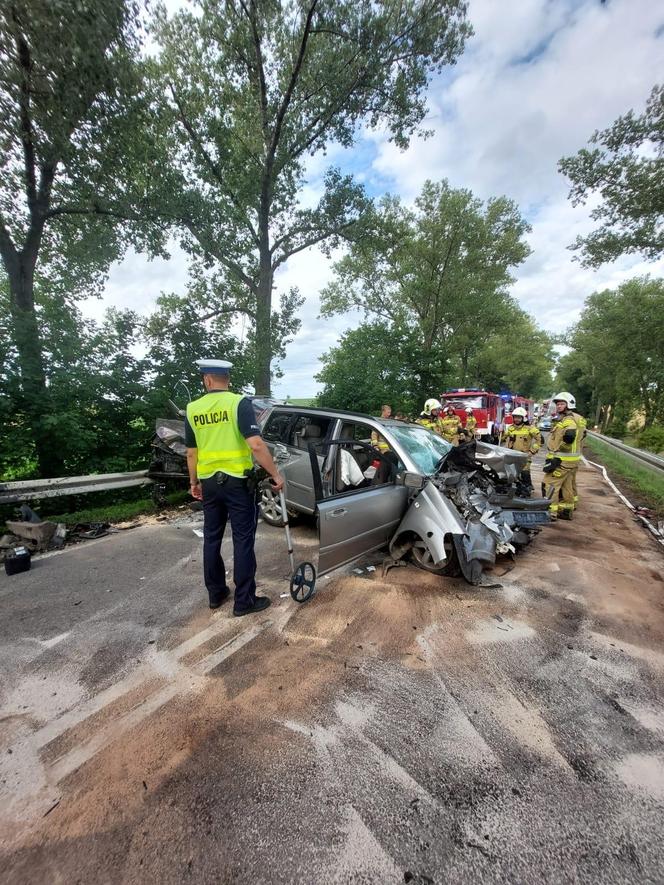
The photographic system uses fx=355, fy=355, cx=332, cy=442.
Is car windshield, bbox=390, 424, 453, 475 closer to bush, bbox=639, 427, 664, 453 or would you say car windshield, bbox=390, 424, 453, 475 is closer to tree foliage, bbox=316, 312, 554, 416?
tree foliage, bbox=316, 312, 554, 416

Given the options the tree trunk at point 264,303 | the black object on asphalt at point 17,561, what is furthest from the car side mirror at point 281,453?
the tree trunk at point 264,303

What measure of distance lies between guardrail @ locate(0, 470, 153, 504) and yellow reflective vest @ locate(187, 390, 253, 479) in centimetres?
351

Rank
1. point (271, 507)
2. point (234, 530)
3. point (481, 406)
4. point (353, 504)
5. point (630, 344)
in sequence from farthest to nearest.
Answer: point (630, 344), point (481, 406), point (271, 507), point (353, 504), point (234, 530)

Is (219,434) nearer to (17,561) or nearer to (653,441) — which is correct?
(17,561)

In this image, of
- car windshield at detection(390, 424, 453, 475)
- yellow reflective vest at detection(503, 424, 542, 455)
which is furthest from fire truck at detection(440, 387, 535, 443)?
car windshield at detection(390, 424, 453, 475)

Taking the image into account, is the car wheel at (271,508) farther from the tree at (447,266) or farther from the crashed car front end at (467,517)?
the tree at (447,266)

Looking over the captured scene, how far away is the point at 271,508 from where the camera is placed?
17.4 feet

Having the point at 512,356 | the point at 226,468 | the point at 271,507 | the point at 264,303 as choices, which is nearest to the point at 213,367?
the point at 226,468

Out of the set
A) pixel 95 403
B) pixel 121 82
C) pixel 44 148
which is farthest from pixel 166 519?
pixel 121 82

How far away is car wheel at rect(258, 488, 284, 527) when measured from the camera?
5.20m

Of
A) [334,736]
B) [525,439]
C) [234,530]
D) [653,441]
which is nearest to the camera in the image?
[334,736]

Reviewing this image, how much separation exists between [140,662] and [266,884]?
63.9 inches

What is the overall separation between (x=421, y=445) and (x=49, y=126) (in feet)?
27.8

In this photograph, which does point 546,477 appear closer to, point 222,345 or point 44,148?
point 222,345
